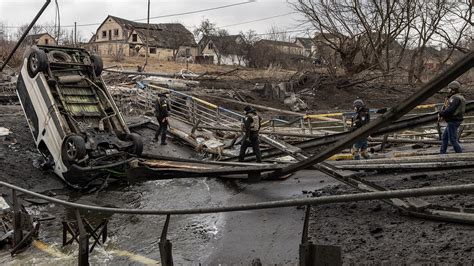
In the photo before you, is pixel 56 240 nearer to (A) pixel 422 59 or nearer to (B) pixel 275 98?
(B) pixel 275 98

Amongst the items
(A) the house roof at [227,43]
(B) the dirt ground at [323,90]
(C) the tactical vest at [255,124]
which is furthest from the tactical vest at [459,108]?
(A) the house roof at [227,43]

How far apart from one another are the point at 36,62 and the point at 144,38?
187ft

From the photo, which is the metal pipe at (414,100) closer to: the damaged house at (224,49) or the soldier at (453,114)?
the soldier at (453,114)

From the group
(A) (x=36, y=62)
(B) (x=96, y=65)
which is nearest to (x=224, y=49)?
(B) (x=96, y=65)

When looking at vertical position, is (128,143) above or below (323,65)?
below

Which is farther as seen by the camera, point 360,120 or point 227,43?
point 227,43

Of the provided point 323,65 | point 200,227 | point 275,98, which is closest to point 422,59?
point 323,65

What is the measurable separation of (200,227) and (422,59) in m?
27.3

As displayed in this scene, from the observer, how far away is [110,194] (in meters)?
10.7

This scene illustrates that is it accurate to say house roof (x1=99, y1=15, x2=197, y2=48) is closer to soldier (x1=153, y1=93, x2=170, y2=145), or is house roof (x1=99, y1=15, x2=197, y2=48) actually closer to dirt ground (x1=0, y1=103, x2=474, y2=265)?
soldier (x1=153, y1=93, x2=170, y2=145)

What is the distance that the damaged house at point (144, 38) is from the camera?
6432 cm

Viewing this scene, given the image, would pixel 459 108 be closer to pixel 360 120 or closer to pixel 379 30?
pixel 360 120

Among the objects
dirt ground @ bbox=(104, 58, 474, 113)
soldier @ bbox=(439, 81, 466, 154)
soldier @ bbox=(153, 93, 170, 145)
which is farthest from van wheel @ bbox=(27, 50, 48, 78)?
dirt ground @ bbox=(104, 58, 474, 113)

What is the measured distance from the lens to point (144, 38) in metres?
66.6
